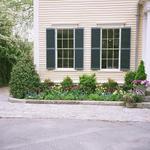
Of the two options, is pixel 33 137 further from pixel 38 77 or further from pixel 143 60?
pixel 143 60

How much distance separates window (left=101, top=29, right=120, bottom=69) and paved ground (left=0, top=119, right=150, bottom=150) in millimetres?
5443

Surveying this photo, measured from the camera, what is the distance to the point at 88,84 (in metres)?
14.2

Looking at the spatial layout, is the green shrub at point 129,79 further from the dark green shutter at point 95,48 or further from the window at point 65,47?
the window at point 65,47

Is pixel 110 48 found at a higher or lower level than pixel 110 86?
higher

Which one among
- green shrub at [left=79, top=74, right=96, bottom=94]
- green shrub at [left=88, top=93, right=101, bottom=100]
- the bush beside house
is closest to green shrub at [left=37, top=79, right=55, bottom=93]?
the bush beside house

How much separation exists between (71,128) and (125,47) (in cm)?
663

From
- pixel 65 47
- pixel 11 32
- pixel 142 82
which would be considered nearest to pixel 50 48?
pixel 65 47

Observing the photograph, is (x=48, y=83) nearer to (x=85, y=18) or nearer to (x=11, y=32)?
(x=85, y=18)

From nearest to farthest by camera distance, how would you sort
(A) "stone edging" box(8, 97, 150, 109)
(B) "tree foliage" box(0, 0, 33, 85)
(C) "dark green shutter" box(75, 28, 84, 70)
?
1. (A) "stone edging" box(8, 97, 150, 109)
2. (C) "dark green shutter" box(75, 28, 84, 70)
3. (B) "tree foliage" box(0, 0, 33, 85)

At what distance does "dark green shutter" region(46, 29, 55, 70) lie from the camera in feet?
49.4

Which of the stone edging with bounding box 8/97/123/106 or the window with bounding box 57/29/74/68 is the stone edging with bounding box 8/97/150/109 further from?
the window with bounding box 57/29/74/68

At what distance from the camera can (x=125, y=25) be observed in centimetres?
1473

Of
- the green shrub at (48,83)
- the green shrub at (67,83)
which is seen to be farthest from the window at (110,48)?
the green shrub at (48,83)

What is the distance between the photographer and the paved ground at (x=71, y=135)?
23.8 ft
